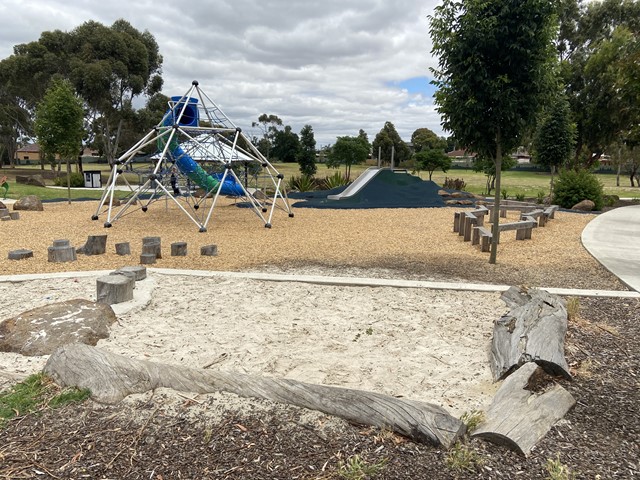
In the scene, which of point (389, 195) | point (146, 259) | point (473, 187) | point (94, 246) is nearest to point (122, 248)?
point (94, 246)

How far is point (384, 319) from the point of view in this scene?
5.20 meters

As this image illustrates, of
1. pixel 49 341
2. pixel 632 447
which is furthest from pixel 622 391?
pixel 49 341

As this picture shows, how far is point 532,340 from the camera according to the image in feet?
12.6

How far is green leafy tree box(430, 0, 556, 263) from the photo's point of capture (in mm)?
7008

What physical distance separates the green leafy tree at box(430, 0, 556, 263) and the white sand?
122 inches

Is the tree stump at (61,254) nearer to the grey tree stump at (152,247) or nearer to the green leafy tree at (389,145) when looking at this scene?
the grey tree stump at (152,247)

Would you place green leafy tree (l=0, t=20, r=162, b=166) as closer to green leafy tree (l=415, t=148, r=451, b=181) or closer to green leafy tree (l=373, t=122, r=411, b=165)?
green leafy tree (l=415, t=148, r=451, b=181)

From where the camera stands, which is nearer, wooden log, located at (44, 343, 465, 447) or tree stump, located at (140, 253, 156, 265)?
wooden log, located at (44, 343, 465, 447)

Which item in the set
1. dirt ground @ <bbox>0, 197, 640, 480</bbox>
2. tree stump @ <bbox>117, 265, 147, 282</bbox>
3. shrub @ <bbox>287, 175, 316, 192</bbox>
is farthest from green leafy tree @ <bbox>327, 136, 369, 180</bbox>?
dirt ground @ <bbox>0, 197, 640, 480</bbox>

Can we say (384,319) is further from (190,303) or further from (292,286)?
(190,303)

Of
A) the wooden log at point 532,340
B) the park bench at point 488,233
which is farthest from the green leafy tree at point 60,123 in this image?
the wooden log at point 532,340

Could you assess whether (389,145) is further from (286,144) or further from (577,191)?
(577,191)

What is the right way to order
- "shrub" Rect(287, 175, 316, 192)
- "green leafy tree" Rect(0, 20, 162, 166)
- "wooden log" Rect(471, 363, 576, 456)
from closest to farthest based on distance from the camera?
"wooden log" Rect(471, 363, 576, 456)
"shrub" Rect(287, 175, 316, 192)
"green leafy tree" Rect(0, 20, 162, 166)

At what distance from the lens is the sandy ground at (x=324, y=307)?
3967 millimetres
